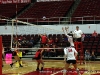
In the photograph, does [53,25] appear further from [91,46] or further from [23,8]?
[23,8]

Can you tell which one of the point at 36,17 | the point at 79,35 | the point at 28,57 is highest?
the point at 36,17

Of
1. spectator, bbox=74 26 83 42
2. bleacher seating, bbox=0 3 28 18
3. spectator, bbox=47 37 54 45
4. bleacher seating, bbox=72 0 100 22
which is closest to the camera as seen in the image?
spectator, bbox=74 26 83 42

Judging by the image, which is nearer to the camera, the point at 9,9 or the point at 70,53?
the point at 70,53

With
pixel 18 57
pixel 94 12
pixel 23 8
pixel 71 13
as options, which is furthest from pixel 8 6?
pixel 18 57

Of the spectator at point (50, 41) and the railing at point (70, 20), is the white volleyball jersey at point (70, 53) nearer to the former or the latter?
the spectator at point (50, 41)

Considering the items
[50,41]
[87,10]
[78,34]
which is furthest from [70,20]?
[78,34]

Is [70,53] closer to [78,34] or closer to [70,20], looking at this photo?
[78,34]

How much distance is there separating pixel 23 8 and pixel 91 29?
11.8 metres

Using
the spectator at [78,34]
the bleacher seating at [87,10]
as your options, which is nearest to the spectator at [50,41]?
the bleacher seating at [87,10]

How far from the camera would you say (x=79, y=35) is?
1725cm

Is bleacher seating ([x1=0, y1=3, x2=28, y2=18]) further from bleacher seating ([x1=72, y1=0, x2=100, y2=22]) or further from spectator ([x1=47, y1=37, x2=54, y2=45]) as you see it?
spectator ([x1=47, y1=37, x2=54, y2=45])

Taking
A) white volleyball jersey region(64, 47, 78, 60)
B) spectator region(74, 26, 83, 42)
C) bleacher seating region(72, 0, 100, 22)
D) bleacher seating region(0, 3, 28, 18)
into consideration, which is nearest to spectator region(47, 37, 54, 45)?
bleacher seating region(72, 0, 100, 22)

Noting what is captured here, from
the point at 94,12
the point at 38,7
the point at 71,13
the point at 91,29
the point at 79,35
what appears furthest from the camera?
the point at 38,7

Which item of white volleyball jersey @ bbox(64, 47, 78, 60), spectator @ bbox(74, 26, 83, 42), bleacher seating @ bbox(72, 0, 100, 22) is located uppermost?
bleacher seating @ bbox(72, 0, 100, 22)
